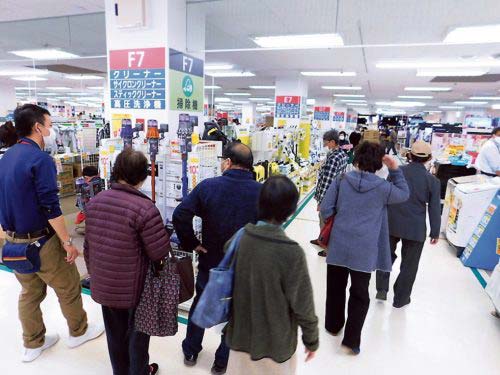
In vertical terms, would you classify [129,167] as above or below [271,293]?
above

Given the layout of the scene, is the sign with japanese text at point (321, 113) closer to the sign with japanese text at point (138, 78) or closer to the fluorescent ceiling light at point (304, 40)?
the fluorescent ceiling light at point (304, 40)

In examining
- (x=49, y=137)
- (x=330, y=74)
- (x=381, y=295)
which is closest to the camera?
(x=49, y=137)

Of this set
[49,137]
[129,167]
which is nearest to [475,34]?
[129,167]

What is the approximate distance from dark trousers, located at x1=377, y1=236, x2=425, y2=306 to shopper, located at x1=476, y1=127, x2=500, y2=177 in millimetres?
3546

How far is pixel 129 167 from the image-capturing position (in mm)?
1885

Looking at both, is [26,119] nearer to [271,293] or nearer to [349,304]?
[271,293]

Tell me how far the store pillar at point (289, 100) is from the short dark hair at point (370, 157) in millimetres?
8710

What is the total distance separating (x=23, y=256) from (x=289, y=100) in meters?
10.2

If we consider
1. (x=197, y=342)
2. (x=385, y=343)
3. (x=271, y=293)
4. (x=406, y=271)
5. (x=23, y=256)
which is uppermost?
(x=271, y=293)

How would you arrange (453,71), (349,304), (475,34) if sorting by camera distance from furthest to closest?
(453,71), (475,34), (349,304)

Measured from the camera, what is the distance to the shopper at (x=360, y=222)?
2516mm

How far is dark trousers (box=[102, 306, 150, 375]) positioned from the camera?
2.06 metres

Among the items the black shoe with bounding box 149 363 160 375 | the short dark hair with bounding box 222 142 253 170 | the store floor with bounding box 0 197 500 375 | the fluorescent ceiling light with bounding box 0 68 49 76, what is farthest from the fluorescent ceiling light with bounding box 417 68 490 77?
the fluorescent ceiling light with bounding box 0 68 49 76

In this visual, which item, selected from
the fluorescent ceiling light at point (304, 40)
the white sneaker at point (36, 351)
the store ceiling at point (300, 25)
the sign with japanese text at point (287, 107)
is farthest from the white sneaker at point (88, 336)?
the sign with japanese text at point (287, 107)
